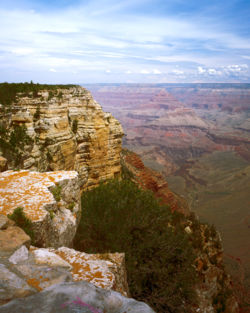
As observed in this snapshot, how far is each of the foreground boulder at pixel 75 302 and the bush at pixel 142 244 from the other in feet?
21.9

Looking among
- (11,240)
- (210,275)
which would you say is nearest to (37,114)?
(11,240)

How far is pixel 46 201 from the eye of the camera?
19.3 feet

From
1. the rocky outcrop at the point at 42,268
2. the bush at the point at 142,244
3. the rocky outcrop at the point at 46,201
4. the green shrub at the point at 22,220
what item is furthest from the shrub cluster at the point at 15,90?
the rocky outcrop at the point at 42,268

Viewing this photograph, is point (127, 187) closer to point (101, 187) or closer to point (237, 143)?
point (101, 187)

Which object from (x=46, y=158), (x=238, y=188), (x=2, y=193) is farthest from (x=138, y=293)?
(x=238, y=188)

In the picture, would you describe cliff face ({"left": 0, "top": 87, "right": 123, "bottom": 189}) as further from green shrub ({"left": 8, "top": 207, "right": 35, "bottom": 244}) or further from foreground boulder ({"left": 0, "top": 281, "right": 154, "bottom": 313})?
foreground boulder ({"left": 0, "top": 281, "right": 154, "bottom": 313})

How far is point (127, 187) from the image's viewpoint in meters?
13.2

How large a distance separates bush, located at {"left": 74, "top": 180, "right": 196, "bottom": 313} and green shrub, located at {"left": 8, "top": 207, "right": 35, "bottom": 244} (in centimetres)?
401

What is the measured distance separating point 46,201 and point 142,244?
570 cm

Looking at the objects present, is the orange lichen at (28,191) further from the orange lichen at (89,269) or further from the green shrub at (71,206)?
the orange lichen at (89,269)

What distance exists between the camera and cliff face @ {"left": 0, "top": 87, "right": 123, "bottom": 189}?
12609mm

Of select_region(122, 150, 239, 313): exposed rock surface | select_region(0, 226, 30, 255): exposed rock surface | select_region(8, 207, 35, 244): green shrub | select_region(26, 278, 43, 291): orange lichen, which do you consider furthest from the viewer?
select_region(122, 150, 239, 313): exposed rock surface

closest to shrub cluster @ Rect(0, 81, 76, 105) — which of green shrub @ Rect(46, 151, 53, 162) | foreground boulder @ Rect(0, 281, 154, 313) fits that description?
green shrub @ Rect(46, 151, 53, 162)

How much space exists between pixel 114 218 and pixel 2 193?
5645 millimetres
